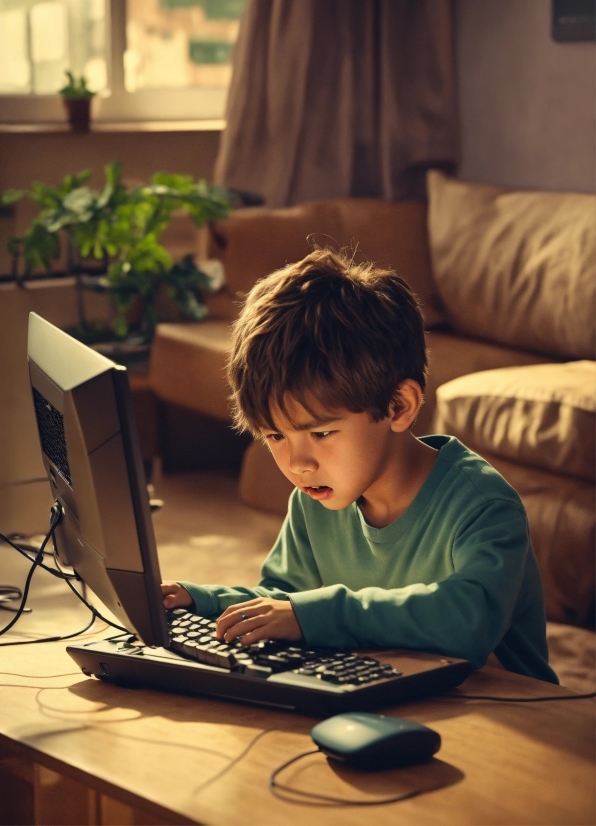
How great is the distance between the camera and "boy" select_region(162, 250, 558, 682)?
1.08m

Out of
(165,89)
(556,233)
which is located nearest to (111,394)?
(556,233)

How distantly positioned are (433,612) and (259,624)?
0.53ft

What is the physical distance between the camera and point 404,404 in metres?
1.25

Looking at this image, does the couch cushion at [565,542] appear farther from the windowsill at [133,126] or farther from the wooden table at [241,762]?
the windowsill at [133,126]

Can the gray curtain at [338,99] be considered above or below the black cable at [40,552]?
above

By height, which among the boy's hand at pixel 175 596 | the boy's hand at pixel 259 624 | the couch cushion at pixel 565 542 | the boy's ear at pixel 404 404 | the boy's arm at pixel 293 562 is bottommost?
the couch cushion at pixel 565 542

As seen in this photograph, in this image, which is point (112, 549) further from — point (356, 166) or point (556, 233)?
point (356, 166)

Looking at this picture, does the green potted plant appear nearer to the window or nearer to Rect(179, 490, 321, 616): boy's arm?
the window

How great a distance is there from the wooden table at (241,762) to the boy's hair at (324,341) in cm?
30

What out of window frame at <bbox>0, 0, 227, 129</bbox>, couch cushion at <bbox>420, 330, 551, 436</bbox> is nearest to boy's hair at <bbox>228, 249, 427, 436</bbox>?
couch cushion at <bbox>420, 330, 551, 436</bbox>

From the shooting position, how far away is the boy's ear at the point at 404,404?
124 cm

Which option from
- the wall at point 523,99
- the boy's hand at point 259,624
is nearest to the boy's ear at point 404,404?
the boy's hand at point 259,624

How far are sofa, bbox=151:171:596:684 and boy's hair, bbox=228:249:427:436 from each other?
1.19 m

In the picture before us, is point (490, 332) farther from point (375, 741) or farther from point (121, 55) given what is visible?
point (375, 741)
